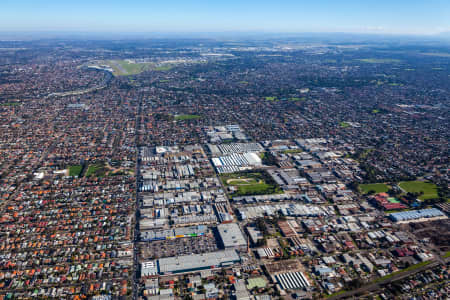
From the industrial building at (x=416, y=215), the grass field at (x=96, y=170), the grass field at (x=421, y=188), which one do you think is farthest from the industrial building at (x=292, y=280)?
the grass field at (x=96, y=170)

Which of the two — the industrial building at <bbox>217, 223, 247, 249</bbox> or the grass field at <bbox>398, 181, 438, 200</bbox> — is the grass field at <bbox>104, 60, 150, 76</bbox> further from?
the grass field at <bbox>398, 181, 438, 200</bbox>

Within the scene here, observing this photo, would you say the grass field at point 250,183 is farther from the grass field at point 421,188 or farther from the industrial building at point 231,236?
the grass field at point 421,188

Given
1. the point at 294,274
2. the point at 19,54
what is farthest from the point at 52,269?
the point at 19,54

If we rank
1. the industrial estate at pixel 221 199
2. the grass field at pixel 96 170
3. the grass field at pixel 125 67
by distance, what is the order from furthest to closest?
the grass field at pixel 125 67 < the grass field at pixel 96 170 < the industrial estate at pixel 221 199

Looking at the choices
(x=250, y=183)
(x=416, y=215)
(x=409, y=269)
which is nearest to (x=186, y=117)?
(x=250, y=183)

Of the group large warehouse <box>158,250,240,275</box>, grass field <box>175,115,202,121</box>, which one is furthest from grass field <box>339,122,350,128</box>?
large warehouse <box>158,250,240,275</box>

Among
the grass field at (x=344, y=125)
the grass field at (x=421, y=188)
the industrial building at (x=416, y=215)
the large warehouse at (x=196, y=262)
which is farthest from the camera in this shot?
the grass field at (x=344, y=125)
